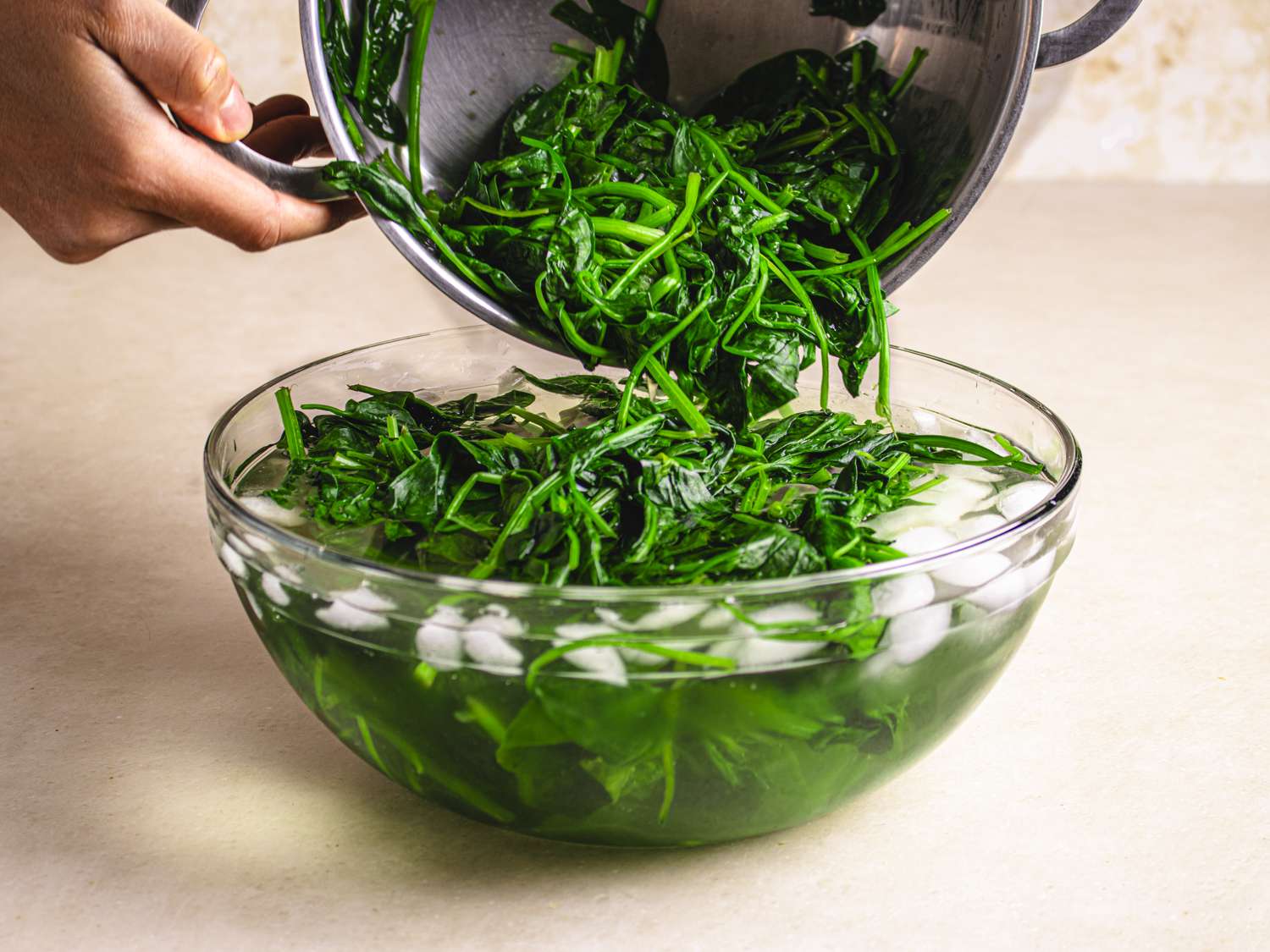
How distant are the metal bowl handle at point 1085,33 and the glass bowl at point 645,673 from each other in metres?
0.47

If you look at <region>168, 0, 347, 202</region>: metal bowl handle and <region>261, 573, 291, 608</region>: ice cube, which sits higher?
<region>168, 0, 347, 202</region>: metal bowl handle

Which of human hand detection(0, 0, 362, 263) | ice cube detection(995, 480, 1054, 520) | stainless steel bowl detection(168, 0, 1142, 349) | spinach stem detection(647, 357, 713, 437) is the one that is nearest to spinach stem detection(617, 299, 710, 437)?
spinach stem detection(647, 357, 713, 437)

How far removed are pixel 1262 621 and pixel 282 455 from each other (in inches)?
40.0

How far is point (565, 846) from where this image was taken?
3.60 ft

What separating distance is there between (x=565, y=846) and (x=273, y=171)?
654 millimetres

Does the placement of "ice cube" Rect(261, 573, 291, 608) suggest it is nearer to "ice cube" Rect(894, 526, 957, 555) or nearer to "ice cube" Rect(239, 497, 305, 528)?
"ice cube" Rect(239, 497, 305, 528)

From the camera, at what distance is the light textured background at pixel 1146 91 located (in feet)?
12.6

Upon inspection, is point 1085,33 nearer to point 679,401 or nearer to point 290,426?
point 679,401

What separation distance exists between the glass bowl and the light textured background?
3094 millimetres

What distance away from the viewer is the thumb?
3.73ft

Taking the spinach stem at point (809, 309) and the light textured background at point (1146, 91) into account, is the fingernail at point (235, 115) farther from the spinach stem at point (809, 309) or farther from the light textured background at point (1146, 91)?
the light textured background at point (1146, 91)

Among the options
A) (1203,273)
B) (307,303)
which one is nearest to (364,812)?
(307,303)

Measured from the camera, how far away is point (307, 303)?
106 inches

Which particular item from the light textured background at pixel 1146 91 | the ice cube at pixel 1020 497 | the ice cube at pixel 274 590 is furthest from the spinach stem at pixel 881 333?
the light textured background at pixel 1146 91
